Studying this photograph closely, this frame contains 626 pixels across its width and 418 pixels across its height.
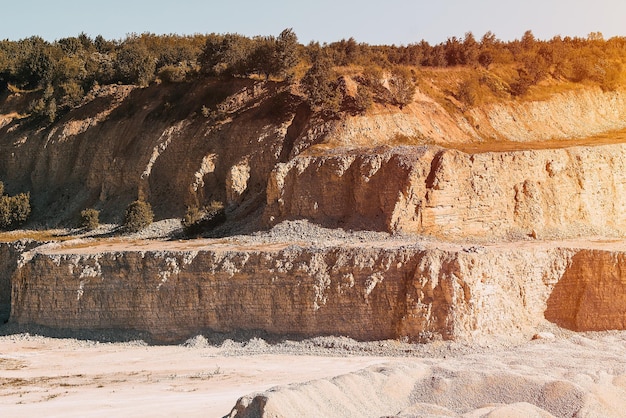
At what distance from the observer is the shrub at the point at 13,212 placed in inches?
2156

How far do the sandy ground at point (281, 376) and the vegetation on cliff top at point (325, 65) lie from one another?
1578cm

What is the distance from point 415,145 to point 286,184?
566cm

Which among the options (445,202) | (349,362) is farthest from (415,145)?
(349,362)

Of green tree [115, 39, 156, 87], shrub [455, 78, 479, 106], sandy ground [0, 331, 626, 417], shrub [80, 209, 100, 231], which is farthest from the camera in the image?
green tree [115, 39, 156, 87]

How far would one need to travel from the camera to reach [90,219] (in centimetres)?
5100

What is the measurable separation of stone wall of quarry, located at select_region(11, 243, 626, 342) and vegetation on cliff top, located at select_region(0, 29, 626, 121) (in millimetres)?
11822

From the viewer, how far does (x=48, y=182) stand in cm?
5859

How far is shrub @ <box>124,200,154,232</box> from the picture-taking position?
48.5 meters

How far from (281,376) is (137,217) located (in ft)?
60.8

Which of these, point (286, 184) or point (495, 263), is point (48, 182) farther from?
point (495, 263)

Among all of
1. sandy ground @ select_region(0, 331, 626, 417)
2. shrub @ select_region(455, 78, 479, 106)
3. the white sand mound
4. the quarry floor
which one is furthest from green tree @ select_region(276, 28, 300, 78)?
the white sand mound

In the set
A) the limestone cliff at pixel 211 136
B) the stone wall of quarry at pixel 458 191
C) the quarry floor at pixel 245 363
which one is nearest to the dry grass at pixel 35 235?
the limestone cliff at pixel 211 136

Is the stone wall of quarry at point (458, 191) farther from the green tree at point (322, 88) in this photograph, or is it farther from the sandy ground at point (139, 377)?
the sandy ground at point (139, 377)

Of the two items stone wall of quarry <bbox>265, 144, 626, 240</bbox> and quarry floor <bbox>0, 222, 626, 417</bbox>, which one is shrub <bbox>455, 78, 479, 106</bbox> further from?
quarry floor <bbox>0, 222, 626, 417</bbox>
